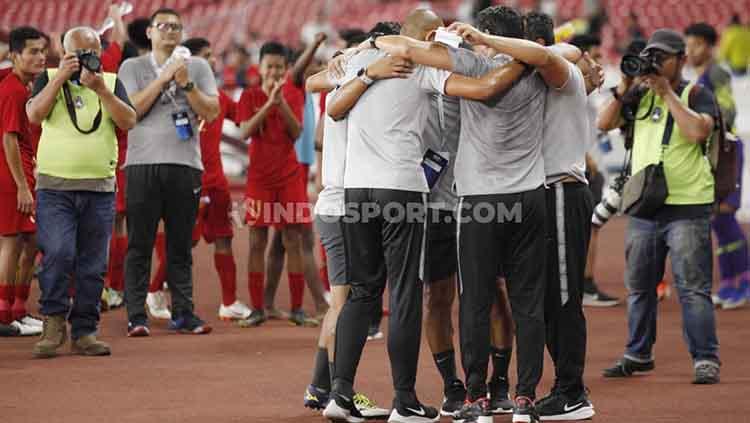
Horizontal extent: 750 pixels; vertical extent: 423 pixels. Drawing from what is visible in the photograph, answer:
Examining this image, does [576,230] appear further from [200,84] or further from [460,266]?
[200,84]

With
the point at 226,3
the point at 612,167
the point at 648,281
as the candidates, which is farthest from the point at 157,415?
the point at 226,3

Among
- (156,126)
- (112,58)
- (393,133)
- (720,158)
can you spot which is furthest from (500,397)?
(112,58)

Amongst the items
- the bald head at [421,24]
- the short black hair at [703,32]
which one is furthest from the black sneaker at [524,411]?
the short black hair at [703,32]

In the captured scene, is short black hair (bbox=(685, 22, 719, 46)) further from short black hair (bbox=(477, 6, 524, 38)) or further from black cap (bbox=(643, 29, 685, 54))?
short black hair (bbox=(477, 6, 524, 38))

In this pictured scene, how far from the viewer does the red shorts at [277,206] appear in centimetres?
1049

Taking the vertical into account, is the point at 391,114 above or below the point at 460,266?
above

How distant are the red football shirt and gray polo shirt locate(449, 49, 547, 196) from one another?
410 cm

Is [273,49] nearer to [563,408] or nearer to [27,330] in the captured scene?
[27,330]

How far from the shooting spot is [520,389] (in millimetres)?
6668

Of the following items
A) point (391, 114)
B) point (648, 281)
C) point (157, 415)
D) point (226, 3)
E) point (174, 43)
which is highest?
point (226, 3)

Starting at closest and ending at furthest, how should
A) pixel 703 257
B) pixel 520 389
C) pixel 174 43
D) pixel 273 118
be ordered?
pixel 520 389
pixel 703 257
pixel 174 43
pixel 273 118

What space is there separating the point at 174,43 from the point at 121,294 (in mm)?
2517

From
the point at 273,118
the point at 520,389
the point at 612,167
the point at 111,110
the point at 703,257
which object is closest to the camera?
the point at 520,389

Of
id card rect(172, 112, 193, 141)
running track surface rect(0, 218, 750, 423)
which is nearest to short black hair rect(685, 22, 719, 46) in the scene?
running track surface rect(0, 218, 750, 423)
